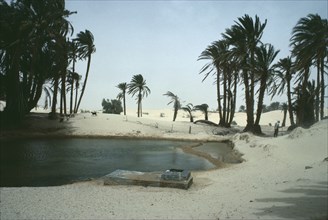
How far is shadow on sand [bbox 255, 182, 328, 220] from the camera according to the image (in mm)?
6887

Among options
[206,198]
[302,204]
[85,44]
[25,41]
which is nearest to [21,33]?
[25,41]

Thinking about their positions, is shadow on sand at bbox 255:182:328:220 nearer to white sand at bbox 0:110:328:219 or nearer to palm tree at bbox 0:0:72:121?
white sand at bbox 0:110:328:219

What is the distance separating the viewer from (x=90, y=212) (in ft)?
27.9

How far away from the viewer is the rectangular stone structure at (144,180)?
1173 cm

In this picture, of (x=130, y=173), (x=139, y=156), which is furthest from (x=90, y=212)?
(x=139, y=156)

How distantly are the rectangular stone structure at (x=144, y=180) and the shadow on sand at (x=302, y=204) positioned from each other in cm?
351

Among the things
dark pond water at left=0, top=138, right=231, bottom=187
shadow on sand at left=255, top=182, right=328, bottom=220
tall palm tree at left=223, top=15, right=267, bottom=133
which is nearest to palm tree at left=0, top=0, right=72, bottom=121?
dark pond water at left=0, top=138, right=231, bottom=187

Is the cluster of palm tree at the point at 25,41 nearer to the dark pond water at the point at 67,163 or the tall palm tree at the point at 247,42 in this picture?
the dark pond water at the point at 67,163

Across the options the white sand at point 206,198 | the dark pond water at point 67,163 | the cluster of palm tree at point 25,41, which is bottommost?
the dark pond water at point 67,163

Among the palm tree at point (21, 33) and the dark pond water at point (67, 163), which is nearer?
the dark pond water at point (67, 163)

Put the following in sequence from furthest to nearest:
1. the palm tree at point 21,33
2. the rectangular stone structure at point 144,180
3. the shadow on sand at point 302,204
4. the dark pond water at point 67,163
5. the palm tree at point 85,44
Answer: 1. the palm tree at point 85,44
2. the palm tree at point 21,33
3. the dark pond water at point 67,163
4. the rectangular stone structure at point 144,180
5. the shadow on sand at point 302,204

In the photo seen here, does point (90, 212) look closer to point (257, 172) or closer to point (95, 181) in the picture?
point (95, 181)

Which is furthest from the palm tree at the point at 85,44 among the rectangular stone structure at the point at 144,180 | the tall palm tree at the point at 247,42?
the rectangular stone structure at the point at 144,180

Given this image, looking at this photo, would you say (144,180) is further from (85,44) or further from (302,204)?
(85,44)
